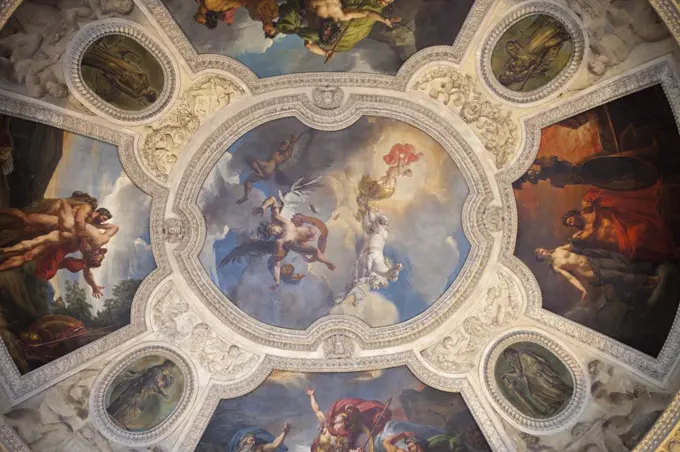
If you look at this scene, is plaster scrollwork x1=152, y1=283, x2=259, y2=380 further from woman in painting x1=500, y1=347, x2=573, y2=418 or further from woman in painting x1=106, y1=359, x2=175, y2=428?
woman in painting x1=500, y1=347, x2=573, y2=418

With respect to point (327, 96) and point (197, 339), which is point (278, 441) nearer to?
point (197, 339)

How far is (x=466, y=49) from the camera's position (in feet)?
45.8

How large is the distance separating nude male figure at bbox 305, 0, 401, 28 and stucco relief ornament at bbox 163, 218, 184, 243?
611cm

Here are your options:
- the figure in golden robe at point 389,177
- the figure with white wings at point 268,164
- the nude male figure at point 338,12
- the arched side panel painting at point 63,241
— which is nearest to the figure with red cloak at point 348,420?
the figure in golden robe at point 389,177

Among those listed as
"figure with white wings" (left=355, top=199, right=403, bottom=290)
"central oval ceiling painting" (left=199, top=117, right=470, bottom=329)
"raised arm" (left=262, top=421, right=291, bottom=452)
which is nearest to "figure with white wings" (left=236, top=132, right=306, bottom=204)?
"central oval ceiling painting" (left=199, top=117, right=470, bottom=329)

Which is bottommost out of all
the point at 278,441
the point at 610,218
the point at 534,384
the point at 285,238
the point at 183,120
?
the point at 278,441

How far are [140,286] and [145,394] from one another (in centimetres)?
262

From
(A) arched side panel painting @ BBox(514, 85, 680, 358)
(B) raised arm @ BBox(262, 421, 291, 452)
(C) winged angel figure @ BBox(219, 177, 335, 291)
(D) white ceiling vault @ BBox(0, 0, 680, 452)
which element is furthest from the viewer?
(C) winged angel figure @ BBox(219, 177, 335, 291)

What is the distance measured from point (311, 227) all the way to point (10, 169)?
7.45 meters

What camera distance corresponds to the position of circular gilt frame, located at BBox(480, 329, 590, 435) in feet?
46.9

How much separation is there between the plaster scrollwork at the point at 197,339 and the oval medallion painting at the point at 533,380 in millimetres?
6427

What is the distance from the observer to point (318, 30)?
13.8 meters

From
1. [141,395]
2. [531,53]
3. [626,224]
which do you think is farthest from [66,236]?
[626,224]

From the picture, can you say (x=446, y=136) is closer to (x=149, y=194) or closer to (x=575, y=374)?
(x=575, y=374)
